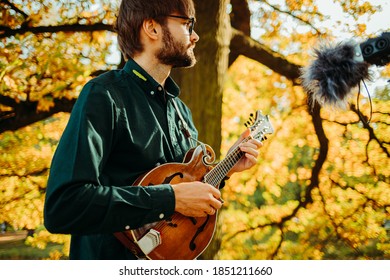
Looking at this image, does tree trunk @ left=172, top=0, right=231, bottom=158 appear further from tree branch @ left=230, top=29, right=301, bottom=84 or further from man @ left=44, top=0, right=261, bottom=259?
man @ left=44, top=0, right=261, bottom=259

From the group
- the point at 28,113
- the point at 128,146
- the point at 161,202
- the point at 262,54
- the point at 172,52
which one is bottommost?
the point at 28,113

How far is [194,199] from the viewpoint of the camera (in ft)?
4.97

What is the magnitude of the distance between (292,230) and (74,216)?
4301 mm

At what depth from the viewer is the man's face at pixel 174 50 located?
5.54 ft

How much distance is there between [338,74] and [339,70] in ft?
0.04

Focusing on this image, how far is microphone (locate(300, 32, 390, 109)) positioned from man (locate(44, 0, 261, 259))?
426 millimetres

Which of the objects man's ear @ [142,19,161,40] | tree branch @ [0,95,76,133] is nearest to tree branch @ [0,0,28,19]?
tree branch @ [0,95,76,133]

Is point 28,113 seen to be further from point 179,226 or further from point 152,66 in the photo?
point 179,226

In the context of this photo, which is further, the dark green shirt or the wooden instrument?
the wooden instrument

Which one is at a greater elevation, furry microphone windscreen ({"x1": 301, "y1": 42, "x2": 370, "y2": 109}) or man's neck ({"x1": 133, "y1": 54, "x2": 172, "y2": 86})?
furry microphone windscreen ({"x1": 301, "y1": 42, "x2": 370, "y2": 109})

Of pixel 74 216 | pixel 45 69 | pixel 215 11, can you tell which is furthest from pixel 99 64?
pixel 74 216

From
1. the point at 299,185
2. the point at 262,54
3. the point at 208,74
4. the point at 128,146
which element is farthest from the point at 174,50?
the point at 299,185

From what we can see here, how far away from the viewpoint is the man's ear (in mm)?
1711

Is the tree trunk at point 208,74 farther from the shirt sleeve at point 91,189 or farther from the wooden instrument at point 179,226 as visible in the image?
the shirt sleeve at point 91,189
